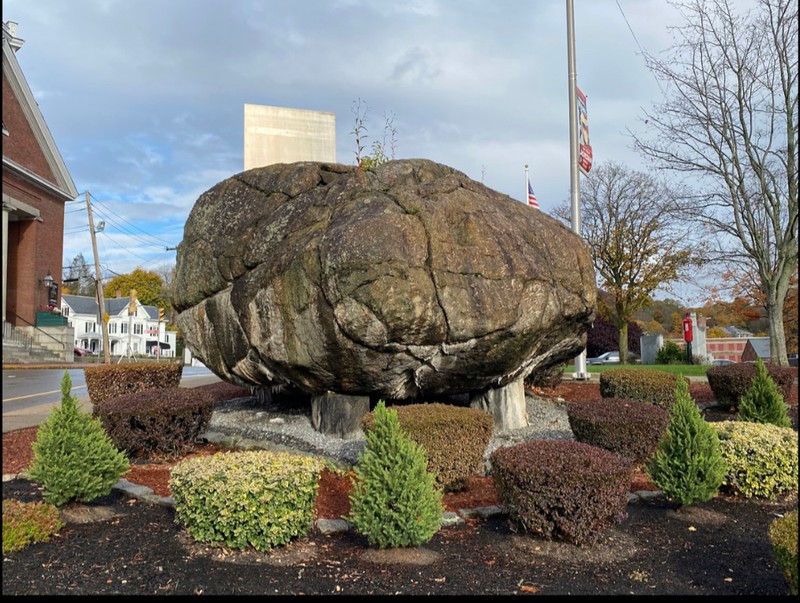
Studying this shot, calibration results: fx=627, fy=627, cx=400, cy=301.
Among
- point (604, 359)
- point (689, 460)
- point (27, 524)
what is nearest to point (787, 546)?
point (689, 460)

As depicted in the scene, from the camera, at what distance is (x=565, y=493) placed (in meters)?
4.98

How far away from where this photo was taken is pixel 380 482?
4.81m

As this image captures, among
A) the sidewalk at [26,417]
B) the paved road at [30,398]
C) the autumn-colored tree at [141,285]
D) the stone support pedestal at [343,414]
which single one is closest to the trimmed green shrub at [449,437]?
the stone support pedestal at [343,414]

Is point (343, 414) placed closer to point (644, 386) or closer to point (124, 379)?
point (124, 379)

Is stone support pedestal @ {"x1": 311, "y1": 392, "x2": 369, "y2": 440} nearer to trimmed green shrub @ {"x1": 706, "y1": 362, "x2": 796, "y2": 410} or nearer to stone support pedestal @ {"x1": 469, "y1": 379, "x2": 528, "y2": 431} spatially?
stone support pedestal @ {"x1": 469, "y1": 379, "x2": 528, "y2": 431}

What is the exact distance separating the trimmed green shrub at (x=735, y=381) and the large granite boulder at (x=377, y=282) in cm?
438

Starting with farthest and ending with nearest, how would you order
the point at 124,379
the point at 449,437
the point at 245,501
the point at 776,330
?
the point at 776,330 → the point at 124,379 → the point at 449,437 → the point at 245,501

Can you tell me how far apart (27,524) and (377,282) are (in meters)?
3.98

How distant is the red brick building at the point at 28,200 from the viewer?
1361 inches

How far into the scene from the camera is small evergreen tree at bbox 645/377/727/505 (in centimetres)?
584

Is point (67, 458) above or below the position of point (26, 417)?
above

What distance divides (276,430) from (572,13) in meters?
13.7

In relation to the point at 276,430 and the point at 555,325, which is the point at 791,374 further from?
the point at 276,430

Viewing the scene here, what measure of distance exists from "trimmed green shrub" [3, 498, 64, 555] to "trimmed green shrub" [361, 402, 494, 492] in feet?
9.24
